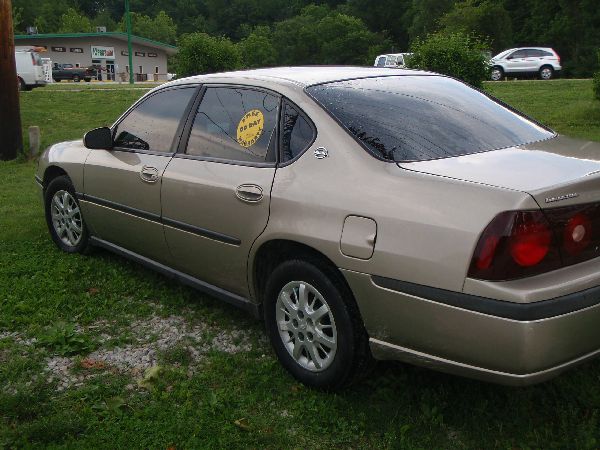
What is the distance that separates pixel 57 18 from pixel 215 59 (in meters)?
83.2

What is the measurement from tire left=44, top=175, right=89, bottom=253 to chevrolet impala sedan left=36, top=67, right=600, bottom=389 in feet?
2.81

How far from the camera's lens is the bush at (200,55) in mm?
19812

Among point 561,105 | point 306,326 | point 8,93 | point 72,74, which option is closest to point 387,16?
point 72,74

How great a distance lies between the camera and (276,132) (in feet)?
12.0

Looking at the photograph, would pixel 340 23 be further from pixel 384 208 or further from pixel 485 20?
pixel 384 208

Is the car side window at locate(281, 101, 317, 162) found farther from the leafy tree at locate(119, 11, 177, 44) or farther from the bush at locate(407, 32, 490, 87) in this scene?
the leafy tree at locate(119, 11, 177, 44)

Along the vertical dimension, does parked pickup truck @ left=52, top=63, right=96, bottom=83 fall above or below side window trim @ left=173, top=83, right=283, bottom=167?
below

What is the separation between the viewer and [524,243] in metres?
2.61

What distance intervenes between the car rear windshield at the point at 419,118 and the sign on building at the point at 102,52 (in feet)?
219

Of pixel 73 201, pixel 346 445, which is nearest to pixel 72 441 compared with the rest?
pixel 346 445

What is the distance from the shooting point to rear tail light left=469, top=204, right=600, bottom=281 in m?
2.60

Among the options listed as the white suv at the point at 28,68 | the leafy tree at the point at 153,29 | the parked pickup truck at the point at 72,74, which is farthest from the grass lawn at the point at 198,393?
the leafy tree at the point at 153,29

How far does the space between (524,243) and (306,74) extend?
1823 millimetres

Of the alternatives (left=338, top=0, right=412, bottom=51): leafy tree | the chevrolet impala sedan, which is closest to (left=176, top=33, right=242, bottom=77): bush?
the chevrolet impala sedan
